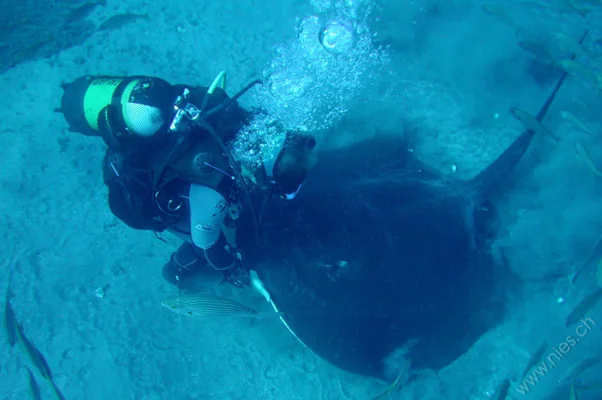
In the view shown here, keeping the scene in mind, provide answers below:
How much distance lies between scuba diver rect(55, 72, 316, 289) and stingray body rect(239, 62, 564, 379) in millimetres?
702

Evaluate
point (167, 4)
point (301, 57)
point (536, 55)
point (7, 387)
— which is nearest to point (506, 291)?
point (536, 55)

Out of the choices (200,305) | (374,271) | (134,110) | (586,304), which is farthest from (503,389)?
(134,110)

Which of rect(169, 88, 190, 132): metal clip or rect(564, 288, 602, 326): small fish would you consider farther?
rect(564, 288, 602, 326): small fish

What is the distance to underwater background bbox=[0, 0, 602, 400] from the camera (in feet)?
14.5

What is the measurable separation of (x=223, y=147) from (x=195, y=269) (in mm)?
2101

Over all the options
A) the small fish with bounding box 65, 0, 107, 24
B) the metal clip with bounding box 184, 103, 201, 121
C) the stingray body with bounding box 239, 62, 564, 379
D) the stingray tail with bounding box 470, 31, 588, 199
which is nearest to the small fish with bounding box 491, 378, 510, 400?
the stingray body with bounding box 239, 62, 564, 379

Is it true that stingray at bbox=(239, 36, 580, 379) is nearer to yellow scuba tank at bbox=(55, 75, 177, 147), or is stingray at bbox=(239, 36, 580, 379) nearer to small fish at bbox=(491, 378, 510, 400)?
small fish at bbox=(491, 378, 510, 400)

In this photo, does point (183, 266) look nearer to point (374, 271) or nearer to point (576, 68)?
point (374, 271)

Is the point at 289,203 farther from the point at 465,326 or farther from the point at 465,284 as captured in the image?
the point at 465,326

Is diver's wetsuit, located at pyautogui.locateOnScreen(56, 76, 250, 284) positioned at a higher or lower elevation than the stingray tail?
higher

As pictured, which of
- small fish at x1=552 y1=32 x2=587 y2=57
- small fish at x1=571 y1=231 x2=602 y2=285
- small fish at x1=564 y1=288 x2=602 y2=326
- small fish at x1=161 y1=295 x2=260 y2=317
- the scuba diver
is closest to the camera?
the scuba diver

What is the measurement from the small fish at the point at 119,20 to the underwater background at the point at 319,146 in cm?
3

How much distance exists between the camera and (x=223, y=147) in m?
2.92

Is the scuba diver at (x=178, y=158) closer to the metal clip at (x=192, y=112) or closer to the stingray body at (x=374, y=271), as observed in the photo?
the metal clip at (x=192, y=112)
